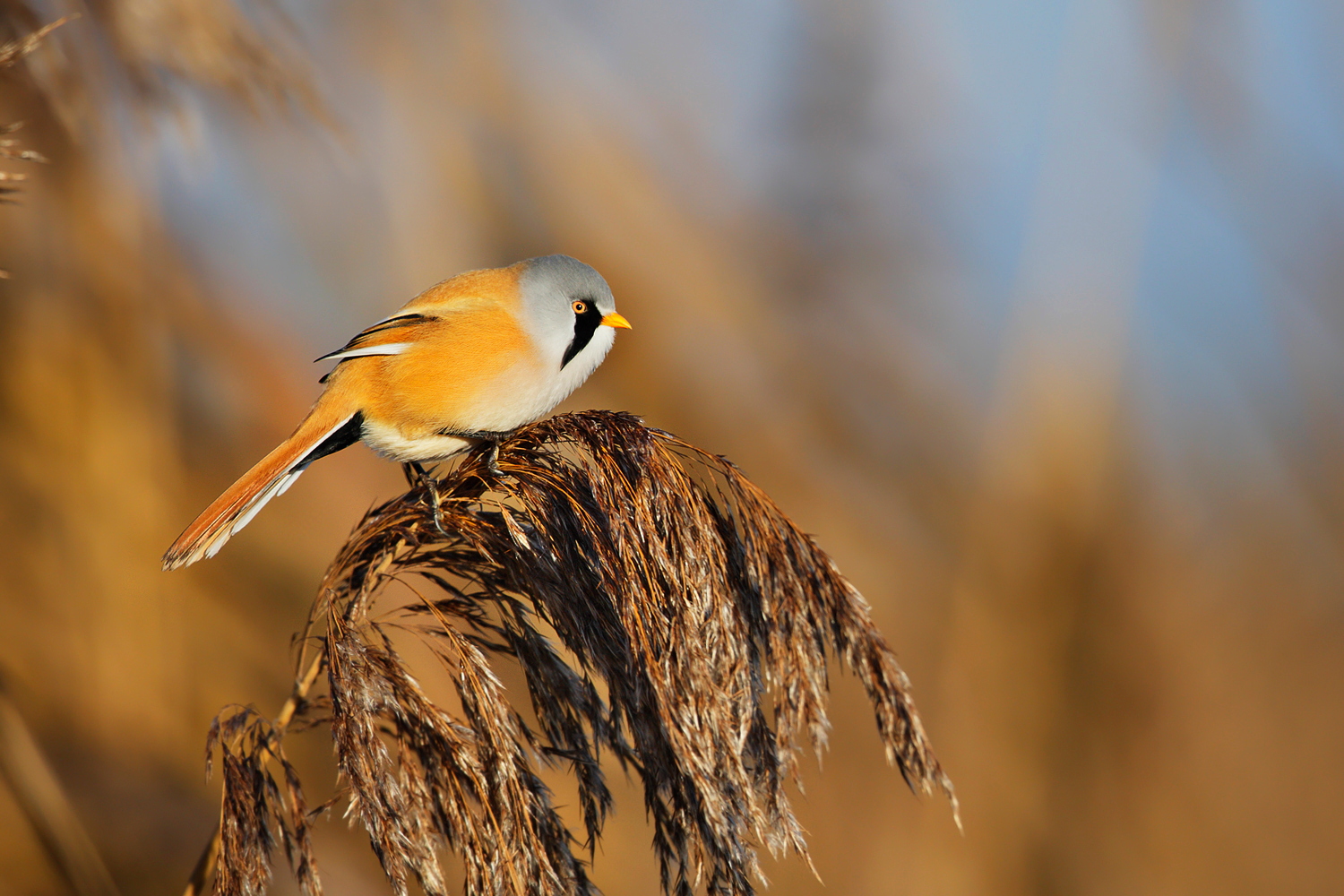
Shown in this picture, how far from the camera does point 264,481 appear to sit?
79.9 inches

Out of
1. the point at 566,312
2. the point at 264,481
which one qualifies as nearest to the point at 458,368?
the point at 566,312

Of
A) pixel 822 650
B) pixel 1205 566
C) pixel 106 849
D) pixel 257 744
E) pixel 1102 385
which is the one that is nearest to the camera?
pixel 257 744

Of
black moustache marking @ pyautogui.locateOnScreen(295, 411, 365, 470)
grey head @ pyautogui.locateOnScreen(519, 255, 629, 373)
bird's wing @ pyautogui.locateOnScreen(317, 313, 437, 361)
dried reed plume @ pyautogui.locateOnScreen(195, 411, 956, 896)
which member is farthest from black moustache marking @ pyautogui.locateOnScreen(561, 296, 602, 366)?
dried reed plume @ pyautogui.locateOnScreen(195, 411, 956, 896)

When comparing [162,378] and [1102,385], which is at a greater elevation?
[162,378]

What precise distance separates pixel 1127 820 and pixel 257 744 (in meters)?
3.07

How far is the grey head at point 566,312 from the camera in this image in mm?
2361

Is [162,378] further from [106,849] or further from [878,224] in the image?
[878,224]

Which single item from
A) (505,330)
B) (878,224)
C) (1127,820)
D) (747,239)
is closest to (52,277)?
(505,330)

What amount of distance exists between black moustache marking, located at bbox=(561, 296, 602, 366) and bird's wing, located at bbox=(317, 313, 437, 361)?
1.16 ft

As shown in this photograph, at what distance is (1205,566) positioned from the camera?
11.8 feet

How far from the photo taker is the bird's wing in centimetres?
229

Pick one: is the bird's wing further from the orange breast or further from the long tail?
the long tail

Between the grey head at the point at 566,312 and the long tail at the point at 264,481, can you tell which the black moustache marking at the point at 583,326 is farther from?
the long tail at the point at 264,481

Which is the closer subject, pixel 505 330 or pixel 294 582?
pixel 505 330
